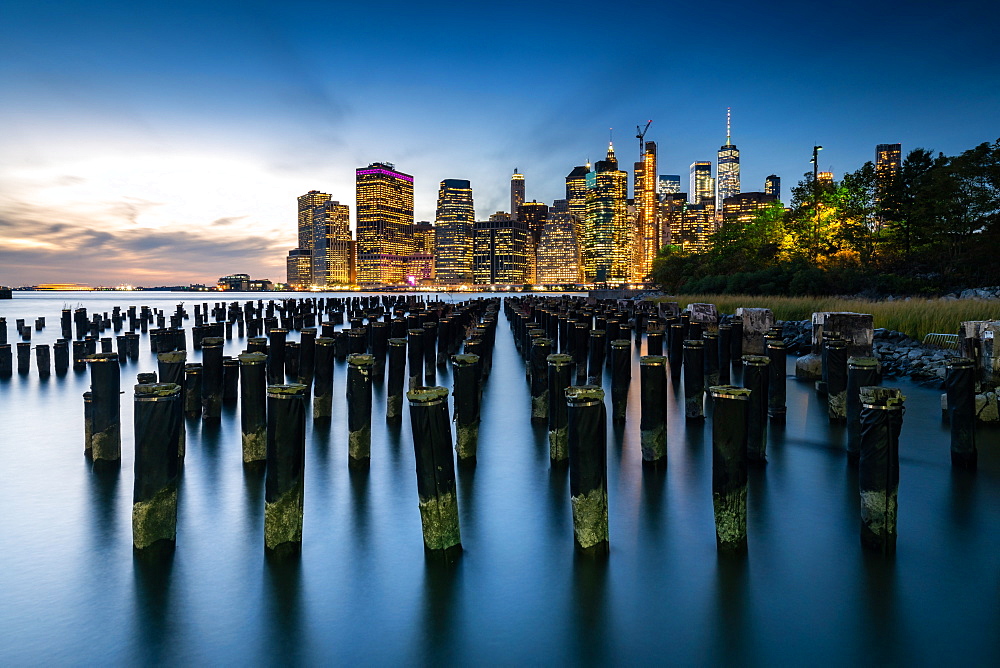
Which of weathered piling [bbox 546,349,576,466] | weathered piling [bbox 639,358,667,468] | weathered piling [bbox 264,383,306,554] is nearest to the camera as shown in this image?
weathered piling [bbox 264,383,306,554]

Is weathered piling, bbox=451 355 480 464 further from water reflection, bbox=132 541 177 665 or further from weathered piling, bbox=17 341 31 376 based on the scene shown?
weathered piling, bbox=17 341 31 376

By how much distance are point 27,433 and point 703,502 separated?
1079cm

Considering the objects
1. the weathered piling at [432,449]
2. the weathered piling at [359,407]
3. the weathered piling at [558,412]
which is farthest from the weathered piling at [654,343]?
the weathered piling at [432,449]

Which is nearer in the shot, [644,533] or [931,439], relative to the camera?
[644,533]

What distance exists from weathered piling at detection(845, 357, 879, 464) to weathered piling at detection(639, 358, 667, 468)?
2.16m

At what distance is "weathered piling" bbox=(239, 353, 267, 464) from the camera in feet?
23.1

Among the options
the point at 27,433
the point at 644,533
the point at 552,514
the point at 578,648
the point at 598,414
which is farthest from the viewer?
the point at 27,433

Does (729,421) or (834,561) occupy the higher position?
(729,421)

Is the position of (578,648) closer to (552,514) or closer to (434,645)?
(434,645)

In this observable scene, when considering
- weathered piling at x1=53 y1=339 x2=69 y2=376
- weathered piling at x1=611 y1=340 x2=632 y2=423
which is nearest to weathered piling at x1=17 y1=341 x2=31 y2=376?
weathered piling at x1=53 y1=339 x2=69 y2=376

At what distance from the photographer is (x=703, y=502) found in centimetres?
626

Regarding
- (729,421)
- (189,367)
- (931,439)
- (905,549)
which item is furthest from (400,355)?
(931,439)

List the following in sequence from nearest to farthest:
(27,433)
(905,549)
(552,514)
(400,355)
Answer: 1. (905,549)
2. (552,514)
3. (27,433)
4. (400,355)

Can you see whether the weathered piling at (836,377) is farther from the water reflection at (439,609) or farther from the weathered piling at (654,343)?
the water reflection at (439,609)
